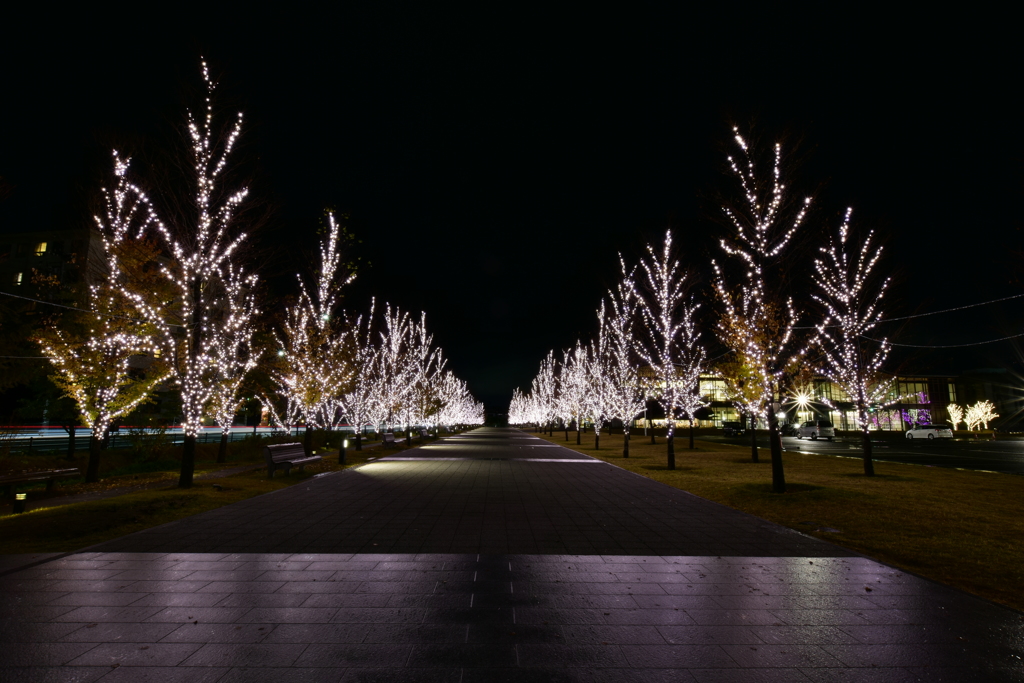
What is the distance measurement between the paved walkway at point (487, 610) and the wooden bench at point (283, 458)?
288 inches

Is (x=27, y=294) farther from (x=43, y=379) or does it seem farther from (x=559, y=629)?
(x=559, y=629)

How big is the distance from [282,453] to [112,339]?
7.13 meters

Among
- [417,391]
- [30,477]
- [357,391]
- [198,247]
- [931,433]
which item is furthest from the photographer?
[931,433]

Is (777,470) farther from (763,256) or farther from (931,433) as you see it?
(931,433)

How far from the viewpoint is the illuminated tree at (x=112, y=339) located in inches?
669

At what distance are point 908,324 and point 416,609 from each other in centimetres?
3275

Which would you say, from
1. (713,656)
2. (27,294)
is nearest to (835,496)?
(713,656)

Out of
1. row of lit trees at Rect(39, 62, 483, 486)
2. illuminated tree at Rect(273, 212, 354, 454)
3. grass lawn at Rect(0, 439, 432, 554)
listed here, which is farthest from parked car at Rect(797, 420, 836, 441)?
grass lawn at Rect(0, 439, 432, 554)

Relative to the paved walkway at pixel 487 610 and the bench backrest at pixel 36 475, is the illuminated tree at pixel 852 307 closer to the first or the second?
the paved walkway at pixel 487 610

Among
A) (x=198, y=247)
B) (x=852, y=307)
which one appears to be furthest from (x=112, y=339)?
(x=852, y=307)

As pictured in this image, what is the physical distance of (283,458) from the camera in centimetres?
1755

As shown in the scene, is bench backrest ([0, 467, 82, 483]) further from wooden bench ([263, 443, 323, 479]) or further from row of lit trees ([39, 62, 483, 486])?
wooden bench ([263, 443, 323, 479])

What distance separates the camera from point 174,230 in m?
16.0

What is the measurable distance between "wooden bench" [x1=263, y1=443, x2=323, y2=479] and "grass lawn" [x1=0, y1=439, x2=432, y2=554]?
1.14 meters
